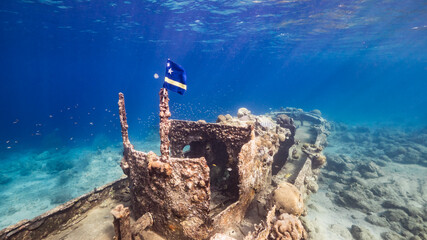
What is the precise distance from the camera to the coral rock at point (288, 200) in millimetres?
4969

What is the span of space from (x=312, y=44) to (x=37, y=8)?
4312cm

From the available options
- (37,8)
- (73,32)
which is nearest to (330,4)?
(37,8)

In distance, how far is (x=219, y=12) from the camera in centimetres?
2334

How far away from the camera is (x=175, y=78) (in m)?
3.89

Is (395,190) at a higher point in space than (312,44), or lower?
lower

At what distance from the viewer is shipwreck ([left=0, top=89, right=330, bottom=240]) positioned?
371cm

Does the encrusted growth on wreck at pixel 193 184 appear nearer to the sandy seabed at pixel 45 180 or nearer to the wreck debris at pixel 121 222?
the wreck debris at pixel 121 222

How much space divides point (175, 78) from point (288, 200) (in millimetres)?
4271

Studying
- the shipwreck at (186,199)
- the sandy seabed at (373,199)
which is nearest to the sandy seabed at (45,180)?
the shipwreck at (186,199)

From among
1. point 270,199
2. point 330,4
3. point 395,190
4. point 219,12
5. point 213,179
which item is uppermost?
point 330,4

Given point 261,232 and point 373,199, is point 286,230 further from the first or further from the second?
point 373,199

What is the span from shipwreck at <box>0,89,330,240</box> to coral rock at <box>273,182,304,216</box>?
25 millimetres

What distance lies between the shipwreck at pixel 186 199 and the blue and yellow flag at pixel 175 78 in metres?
0.26

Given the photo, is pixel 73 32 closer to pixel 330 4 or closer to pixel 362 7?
pixel 330 4
